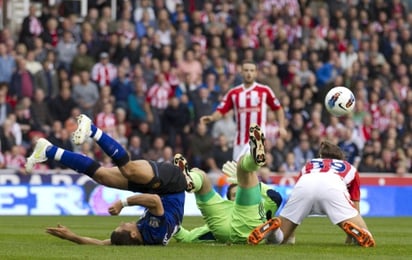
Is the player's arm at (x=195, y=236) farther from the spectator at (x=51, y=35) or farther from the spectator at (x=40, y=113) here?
the spectator at (x=51, y=35)

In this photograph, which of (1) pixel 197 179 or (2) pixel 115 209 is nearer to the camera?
(2) pixel 115 209

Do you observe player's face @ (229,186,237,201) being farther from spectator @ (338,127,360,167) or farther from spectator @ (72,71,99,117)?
spectator @ (338,127,360,167)

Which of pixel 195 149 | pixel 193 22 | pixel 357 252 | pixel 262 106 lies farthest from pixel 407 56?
pixel 357 252

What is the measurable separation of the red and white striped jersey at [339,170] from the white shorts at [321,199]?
0.08 m

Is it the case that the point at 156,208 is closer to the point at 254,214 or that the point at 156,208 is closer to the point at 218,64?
the point at 254,214

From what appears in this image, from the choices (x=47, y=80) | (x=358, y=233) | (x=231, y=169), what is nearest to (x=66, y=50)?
(x=47, y=80)

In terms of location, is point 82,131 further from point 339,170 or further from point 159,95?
point 159,95

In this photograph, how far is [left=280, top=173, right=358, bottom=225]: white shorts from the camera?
13.4m

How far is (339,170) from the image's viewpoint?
13797 mm

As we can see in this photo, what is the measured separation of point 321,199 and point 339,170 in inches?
17.6

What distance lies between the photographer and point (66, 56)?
1029 inches

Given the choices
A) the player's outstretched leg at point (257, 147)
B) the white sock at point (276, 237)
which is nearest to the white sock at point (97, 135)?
the player's outstretched leg at point (257, 147)

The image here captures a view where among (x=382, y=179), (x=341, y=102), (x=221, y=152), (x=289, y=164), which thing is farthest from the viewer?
(x=289, y=164)

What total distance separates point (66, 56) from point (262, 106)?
777cm
